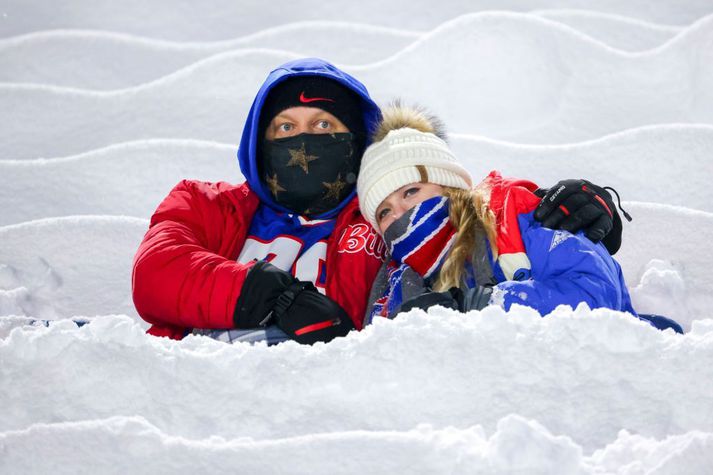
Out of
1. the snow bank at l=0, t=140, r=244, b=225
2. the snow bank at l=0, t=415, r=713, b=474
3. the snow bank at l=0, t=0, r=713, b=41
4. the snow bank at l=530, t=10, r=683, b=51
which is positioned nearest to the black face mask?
the snow bank at l=0, t=140, r=244, b=225

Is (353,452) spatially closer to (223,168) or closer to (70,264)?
(70,264)

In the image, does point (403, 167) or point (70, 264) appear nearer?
point (403, 167)

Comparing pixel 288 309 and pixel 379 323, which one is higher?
pixel 379 323

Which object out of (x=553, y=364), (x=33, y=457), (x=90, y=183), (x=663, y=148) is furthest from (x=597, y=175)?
(x=33, y=457)

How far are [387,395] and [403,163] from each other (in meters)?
0.92

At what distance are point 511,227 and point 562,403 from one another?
0.70 meters

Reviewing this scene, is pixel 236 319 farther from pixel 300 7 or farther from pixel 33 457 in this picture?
pixel 300 7

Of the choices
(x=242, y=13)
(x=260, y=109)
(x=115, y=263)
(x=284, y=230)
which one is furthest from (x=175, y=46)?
(x=284, y=230)

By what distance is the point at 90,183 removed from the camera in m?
3.23

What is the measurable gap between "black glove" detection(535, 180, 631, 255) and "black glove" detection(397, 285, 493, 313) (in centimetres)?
25

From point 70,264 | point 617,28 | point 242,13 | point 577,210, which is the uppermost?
point 617,28

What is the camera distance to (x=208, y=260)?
2.26m

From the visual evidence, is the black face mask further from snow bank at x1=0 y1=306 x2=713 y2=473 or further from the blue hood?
snow bank at x1=0 y1=306 x2=713 y2=473

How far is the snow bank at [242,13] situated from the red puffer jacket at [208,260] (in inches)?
75.1
